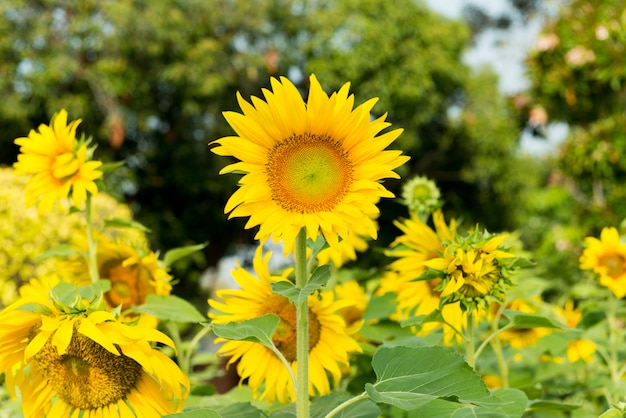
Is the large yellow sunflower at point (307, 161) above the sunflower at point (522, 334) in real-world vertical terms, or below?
below

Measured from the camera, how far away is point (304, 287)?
0.66 metres

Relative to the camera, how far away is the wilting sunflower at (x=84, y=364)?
0.67 metres

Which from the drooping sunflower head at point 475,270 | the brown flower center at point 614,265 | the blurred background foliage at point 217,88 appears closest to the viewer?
the drooping sunflower head at point 475,270

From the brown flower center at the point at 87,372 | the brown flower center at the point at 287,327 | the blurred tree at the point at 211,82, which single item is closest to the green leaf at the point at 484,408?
the brown flower center at the point at 287,327

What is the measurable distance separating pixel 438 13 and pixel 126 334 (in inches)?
368

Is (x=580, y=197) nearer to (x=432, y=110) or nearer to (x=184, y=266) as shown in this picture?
(x=432, y=110)

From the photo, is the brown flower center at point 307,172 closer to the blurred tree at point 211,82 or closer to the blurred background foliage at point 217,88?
the blurred background foliage at point 217,88

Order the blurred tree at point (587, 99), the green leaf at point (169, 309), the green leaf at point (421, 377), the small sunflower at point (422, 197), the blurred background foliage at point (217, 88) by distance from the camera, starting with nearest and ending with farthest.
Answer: the green leaf at point (421, 377), the green leaf at point (169, 309), the small sunflower at point (422, 197), the blurred tree at point (587, 99), the blurred background foliage at point (217, 88)

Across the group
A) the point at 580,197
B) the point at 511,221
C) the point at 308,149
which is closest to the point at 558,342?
the point at 308,149

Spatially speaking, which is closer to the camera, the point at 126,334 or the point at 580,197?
the point at 126,334

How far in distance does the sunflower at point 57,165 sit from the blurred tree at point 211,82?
615 cm

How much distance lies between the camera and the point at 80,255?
3.55 feet

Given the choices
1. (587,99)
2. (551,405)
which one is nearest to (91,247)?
(551,405)

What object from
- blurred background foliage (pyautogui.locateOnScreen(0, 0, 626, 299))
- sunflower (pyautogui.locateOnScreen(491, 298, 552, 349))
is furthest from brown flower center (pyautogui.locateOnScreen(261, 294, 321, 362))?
blurred background foliage (pyautogui.locateOnScreen(0, 0, 626, 299))
